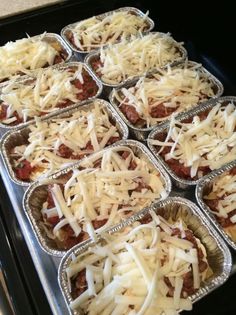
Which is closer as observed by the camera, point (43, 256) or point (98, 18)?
point (43, 256)

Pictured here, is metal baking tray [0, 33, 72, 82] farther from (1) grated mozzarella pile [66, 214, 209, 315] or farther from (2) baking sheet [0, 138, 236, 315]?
(1) grated mozzarella pile [66, 214, 209, 315]

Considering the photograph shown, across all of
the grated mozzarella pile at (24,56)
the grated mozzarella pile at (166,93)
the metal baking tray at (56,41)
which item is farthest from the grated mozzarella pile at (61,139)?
the metal baking tray at (56,41)

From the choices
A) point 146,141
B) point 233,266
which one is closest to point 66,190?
point 146,141

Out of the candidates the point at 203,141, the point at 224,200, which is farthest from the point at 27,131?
the point at 224,200

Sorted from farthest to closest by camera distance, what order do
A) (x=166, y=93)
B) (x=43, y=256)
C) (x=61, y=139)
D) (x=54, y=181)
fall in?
1. (x=166, y=93)
2. (x=61, y=139)
3. (x=54, y=181)
4. (x=43, y=256)

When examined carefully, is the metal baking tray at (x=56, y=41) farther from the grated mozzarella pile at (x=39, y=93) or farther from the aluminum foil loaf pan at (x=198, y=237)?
the aluminum foil loaf pan at (x=198, y=237)

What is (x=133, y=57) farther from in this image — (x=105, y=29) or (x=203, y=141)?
(x=203, y=141)
